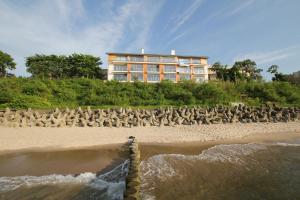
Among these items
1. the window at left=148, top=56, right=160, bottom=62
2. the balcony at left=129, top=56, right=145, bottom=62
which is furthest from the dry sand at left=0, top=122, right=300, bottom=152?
the balcony at left=129, top=56, right=145, bottom=62

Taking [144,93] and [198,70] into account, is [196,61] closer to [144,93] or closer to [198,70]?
[198,70]

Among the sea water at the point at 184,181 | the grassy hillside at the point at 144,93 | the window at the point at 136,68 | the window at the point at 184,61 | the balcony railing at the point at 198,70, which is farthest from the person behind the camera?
the balcony railing at the point at 198,70

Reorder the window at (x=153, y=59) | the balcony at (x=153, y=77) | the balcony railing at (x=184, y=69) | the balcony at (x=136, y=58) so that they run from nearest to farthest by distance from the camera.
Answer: the balcony at (x=136, y=58), the balcony at (x=153, y=77), the window at (x=153, y=59), the balcony railing at (x=184, y=69)

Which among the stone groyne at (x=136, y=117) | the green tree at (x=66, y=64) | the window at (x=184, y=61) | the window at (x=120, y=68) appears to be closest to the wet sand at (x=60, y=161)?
the stone groyne at (x=136, y=117)

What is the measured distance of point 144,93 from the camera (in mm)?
30062

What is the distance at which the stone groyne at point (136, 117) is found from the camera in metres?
13.4

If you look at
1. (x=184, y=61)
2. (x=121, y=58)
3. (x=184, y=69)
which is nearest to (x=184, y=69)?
(x=184, y=69)

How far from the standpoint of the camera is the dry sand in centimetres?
1038

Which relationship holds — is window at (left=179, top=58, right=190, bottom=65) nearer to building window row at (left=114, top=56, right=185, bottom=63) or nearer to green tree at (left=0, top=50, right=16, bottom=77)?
building window row at (left=114, top=56, right=185, bottom=63)

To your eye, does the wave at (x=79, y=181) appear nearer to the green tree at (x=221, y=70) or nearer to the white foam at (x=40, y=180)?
the white foam at (x=40, y=180)

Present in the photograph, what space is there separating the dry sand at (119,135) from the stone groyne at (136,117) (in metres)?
0.84

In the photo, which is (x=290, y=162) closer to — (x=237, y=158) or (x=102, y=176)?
(x=237, y=158)

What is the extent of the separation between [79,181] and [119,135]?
20.6 feet

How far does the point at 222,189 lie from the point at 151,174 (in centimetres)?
218
